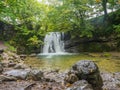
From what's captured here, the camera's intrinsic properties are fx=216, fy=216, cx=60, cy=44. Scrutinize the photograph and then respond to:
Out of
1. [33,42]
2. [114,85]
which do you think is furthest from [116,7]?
[114,85]

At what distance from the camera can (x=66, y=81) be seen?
7453mm

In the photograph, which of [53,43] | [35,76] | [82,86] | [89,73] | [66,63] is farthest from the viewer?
[53,43]

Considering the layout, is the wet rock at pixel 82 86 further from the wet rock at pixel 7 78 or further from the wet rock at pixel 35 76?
the wet rock at pixel 7 78

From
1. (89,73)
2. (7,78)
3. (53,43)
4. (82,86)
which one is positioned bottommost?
(82,86)

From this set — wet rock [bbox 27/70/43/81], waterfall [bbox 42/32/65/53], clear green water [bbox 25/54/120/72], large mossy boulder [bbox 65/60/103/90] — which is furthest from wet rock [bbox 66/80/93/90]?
waterfall [bbox 42/32/65/53]

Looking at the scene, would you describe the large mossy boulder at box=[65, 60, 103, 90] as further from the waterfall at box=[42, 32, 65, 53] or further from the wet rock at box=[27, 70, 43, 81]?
the waterfall at box=[42, 32, 65, 53]

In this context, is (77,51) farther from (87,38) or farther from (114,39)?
(114,39)

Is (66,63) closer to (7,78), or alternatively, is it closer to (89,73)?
(7,78)

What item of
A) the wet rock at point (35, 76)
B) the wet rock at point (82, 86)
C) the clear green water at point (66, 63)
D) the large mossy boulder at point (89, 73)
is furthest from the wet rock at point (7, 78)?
the clear green water at point (66, 63)

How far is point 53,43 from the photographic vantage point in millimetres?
26375

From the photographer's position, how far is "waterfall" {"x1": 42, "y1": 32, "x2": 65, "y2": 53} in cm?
2560

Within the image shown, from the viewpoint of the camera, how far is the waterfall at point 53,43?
25.6m

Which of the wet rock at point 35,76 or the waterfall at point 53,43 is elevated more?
the waterfall at point 53,43

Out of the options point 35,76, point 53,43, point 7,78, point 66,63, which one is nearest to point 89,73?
point 35,76
